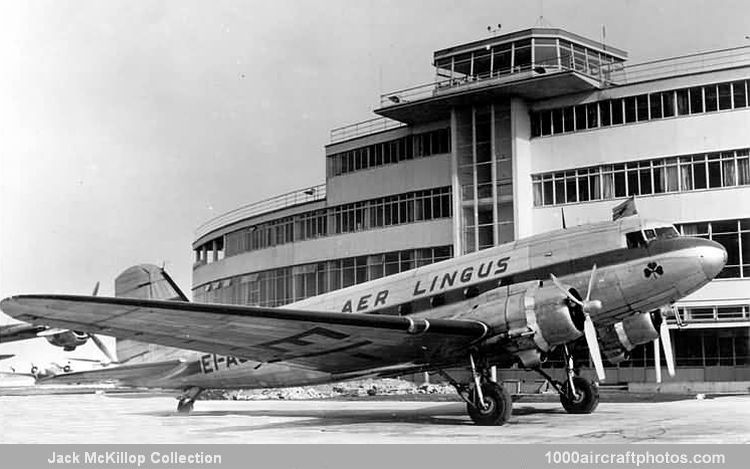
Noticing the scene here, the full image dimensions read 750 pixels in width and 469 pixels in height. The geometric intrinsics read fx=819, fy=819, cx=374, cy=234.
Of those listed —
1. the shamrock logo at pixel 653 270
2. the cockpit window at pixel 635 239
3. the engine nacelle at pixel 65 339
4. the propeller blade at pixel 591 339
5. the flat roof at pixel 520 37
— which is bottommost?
the propeller blade at pixel 591 339

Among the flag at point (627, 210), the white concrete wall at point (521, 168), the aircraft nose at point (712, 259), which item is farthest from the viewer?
the white concrete wall at point (521, 168)

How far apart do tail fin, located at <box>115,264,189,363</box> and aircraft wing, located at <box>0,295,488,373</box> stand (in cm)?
450

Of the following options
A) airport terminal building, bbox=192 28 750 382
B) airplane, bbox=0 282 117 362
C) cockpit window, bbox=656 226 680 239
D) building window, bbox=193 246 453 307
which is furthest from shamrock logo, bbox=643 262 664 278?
building window, bbox=193 246 453 307

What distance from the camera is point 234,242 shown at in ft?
187

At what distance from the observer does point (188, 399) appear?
66.9 feet

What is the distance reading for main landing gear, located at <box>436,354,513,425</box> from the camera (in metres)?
15.3

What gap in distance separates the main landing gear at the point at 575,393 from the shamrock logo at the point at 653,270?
3414mm

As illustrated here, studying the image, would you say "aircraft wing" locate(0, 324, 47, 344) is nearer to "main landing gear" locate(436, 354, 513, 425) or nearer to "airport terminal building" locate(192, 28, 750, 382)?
"airport terminal building" locate(192, 28, 750, 382)

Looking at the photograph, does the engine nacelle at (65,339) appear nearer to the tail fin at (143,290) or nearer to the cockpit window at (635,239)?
the tail fin at (143,290)

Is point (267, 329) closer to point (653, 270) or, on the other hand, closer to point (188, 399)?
point (188, 399)

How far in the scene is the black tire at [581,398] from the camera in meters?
19.0

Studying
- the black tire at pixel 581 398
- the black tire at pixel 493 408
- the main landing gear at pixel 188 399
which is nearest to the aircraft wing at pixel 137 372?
the main landing gear at pixel 188 399
